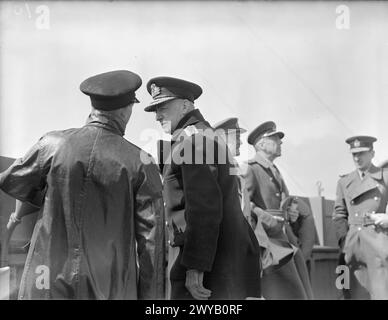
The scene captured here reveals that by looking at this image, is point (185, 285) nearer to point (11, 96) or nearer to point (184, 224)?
point (184, 224)

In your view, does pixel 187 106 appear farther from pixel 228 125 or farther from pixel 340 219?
pixel 340 219

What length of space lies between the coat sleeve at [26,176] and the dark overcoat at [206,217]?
0.53 metres

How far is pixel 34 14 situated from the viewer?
2.66 metres

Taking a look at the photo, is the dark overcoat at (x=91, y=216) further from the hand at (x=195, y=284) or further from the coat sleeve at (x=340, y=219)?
the coat sleeve at (x=340, y=219)

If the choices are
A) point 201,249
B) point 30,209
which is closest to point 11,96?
point 30,209

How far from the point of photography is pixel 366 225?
3.49 metres

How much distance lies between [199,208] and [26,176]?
0.65 m

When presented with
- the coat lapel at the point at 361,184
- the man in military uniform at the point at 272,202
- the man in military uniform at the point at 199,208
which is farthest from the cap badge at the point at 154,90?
the coat lapel at the point at 361,184

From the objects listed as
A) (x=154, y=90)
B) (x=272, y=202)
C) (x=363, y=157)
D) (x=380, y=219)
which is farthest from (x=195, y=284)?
(x=380, y=219)

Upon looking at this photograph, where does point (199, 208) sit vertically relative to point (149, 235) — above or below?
above

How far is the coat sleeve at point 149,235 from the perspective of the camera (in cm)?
221

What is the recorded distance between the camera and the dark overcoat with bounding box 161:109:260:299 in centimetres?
237

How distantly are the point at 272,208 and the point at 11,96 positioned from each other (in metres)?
1.48

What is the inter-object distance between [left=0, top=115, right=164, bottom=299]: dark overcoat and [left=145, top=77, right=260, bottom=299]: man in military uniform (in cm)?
17
